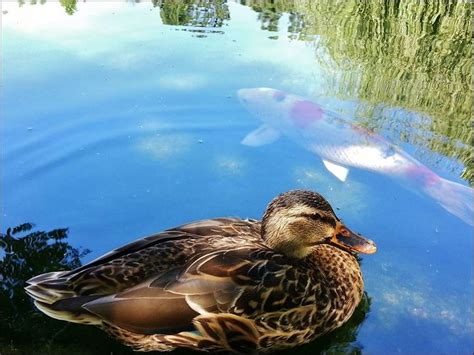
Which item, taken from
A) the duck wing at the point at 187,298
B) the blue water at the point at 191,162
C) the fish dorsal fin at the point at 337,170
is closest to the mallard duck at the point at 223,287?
the duck wing at the point at 187,298

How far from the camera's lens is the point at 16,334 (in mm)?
2848

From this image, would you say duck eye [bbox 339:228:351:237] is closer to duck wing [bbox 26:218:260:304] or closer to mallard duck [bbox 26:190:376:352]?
mallard duck [bbox 26:190:376:352]

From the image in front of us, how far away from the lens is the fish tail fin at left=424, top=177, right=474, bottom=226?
3.77m

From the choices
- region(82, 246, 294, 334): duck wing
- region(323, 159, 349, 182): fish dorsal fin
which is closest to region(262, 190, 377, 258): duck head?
region(82, 246, 294, 334): duck wing

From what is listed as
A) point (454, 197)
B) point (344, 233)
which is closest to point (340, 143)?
point (454, 197)

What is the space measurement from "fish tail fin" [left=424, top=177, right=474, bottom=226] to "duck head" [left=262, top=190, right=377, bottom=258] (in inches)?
46.4

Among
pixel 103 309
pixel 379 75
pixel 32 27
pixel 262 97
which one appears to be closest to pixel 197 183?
pixel 262 97

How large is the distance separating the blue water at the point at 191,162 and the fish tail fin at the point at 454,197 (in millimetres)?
83

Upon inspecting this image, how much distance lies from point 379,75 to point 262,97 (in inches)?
50.4

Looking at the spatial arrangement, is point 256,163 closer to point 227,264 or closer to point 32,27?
point 227,264

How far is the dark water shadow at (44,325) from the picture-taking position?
2795 millimetres

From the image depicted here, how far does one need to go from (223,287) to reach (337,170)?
1.92 m

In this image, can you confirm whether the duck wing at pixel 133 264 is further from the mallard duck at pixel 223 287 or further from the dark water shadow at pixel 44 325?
the dark water shadow at pixel 44 325

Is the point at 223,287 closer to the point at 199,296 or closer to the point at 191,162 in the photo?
the point at 199,296
